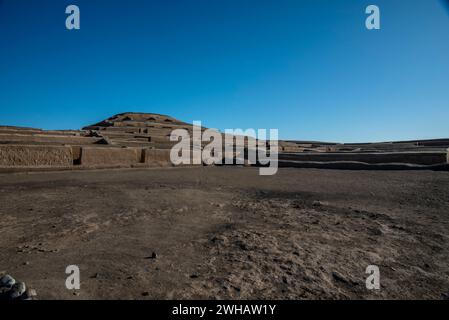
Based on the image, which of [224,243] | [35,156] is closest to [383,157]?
[224,243]

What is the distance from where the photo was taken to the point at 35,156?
795 centimetres

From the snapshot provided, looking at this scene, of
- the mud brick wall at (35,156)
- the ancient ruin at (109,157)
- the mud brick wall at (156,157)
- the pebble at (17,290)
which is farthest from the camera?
the mud brick wall at (156,157)

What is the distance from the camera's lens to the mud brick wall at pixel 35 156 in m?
7.47

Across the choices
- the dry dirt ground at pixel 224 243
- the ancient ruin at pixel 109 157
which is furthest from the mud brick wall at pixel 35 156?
the dry dirt ground at pixel 224 243

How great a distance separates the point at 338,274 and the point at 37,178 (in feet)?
23.8

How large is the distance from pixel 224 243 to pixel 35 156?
7309mm

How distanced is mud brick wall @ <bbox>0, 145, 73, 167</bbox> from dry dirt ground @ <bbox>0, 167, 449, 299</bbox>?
2.52 m

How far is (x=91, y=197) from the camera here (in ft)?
16.5

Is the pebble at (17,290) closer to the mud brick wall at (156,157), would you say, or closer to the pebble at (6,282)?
the pebble at (6,282)

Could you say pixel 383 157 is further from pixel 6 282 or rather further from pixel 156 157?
pixel 6 282

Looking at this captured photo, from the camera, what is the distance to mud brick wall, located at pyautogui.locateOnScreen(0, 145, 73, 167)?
294 inches

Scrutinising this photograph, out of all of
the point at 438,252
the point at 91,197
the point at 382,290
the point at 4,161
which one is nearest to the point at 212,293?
the point at 382,290

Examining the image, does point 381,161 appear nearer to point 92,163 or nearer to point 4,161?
point 92,163

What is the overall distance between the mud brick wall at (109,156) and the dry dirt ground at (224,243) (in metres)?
3.32
